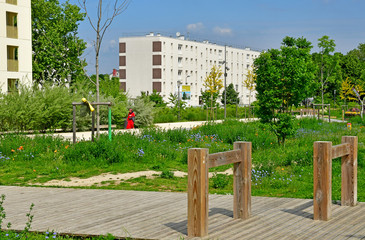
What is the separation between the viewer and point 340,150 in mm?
7055

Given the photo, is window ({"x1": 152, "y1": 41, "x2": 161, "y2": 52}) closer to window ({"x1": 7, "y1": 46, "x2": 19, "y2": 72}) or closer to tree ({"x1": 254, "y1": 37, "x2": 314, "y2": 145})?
window ({"x1": 7, "y1": 46, "x2": 19, "y2": 72})

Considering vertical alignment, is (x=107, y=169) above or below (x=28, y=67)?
below

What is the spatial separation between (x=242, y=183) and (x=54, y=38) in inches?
1850

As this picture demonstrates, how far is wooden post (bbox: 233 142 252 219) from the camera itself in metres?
6.41

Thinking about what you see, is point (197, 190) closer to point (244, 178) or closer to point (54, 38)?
point (244, 178)

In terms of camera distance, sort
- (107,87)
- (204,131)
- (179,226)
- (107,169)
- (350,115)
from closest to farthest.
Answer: (179,226) → (107,169) → (204,131) → (107,87) → (350,115)

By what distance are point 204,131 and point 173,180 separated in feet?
31.0

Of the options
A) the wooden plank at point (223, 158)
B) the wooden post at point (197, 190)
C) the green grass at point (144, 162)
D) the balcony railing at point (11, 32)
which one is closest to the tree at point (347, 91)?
the balcony railing at point (11, 32)

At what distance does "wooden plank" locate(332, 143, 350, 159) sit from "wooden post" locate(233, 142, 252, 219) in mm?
1158

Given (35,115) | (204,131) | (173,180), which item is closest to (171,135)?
(204,131)

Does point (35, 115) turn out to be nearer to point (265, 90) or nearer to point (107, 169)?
point (265, 90)

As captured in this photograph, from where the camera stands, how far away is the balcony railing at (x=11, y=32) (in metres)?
37.1

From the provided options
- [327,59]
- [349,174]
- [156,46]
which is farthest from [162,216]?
[156,46]

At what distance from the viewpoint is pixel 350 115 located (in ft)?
158
